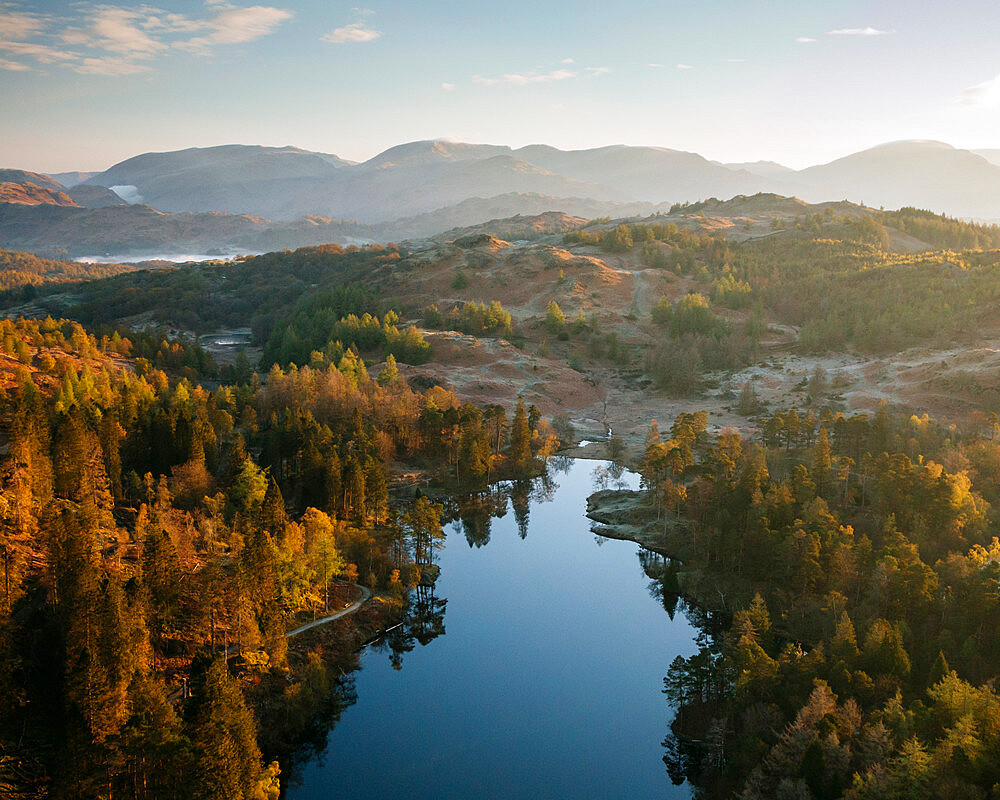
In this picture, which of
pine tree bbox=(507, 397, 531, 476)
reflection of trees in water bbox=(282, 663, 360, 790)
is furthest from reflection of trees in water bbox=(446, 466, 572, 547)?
reflection of trees in water bbox=(282, 663, 360, 790)

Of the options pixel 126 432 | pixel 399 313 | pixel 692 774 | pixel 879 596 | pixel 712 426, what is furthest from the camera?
pixel 399 313

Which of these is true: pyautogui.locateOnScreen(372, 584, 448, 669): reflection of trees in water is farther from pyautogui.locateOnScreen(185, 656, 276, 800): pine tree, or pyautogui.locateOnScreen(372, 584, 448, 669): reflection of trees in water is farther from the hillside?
the hillside

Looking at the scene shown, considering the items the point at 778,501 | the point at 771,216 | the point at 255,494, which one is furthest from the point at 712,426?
the point at 771,216

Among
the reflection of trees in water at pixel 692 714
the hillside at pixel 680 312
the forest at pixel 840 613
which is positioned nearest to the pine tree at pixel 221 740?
the reflection of trees in water at pixel 692 714

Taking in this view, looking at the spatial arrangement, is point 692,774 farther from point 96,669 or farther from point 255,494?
point 255,494

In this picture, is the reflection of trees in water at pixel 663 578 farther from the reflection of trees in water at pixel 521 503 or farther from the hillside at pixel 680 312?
the hillside at pixel 680 312

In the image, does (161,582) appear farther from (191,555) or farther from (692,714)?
(692,714)
